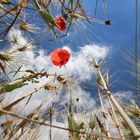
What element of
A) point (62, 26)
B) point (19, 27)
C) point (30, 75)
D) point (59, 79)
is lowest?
point (30, 75)

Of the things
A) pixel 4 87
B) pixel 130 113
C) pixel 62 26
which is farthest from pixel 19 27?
pixel 130 113

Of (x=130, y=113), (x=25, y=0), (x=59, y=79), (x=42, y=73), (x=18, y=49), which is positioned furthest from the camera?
(x=130, y=113)

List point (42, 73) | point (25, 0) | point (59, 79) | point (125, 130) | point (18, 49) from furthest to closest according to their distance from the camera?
1. point (125, 130)
2. point (18, 49)
3. point (59, 79)
4. point (42, 73)
5. point (25, 0)

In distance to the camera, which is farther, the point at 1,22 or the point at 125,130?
the point at 125,130

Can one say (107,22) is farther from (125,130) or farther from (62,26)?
(125,130)

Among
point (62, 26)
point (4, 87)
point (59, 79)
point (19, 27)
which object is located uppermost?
point (19, 27)

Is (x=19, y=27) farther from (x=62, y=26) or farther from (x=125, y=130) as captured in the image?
(x=125, y=130)

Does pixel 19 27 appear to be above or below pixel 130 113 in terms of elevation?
above

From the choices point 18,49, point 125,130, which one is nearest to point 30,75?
point 18,49

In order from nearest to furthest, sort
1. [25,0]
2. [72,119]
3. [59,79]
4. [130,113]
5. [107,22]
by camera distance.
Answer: [25,0]
[107,22]
[72,119]
[59,79]
[130,113]
